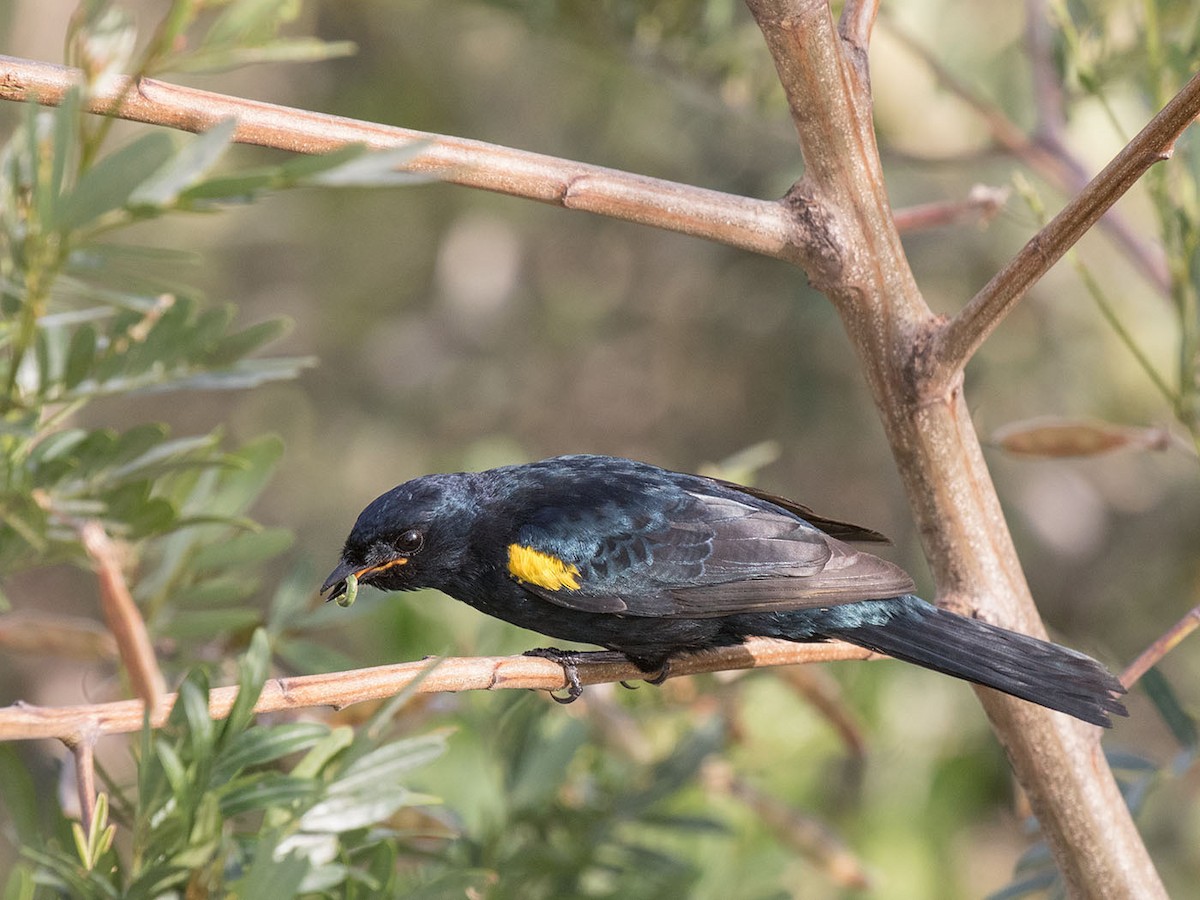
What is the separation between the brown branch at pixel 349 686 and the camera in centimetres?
162

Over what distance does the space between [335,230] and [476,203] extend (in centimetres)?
78

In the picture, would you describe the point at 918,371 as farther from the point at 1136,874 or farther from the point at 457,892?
the point at 457,892

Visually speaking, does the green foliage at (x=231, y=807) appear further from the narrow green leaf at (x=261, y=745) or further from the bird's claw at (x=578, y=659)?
the bird's claw at (x=578, y=659)

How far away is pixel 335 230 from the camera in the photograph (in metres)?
6.61

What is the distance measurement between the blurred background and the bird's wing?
1.21m

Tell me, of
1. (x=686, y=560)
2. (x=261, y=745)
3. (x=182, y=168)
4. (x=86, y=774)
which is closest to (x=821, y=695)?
(x=686, y=560)

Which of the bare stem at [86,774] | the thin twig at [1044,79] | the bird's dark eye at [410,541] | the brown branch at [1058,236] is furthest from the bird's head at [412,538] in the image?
the thin twig at [1044,79]

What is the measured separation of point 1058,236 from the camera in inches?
71.0

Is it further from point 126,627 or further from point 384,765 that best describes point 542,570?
point 126,627

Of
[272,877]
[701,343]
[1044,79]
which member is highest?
[701,343]

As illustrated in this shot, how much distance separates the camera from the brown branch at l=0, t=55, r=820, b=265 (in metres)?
1.76

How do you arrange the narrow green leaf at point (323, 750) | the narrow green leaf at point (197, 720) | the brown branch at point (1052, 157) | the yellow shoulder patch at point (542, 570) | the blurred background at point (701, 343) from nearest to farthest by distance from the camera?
the narrow green leaf at point (197, 720), the narrow green leaf at point (323, 750), the yellow shoulder patch at point (542, 570), the brown branch at point (1052, 157), the blurred background at point (701, 343)

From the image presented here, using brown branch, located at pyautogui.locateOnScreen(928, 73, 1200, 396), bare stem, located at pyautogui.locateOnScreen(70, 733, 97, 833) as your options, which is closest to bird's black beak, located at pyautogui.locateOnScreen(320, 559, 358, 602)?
bare stem, located at pyautogui.locateOnScreen(70, 733, 97, 833)

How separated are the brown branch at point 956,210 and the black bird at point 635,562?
28.3 inches
